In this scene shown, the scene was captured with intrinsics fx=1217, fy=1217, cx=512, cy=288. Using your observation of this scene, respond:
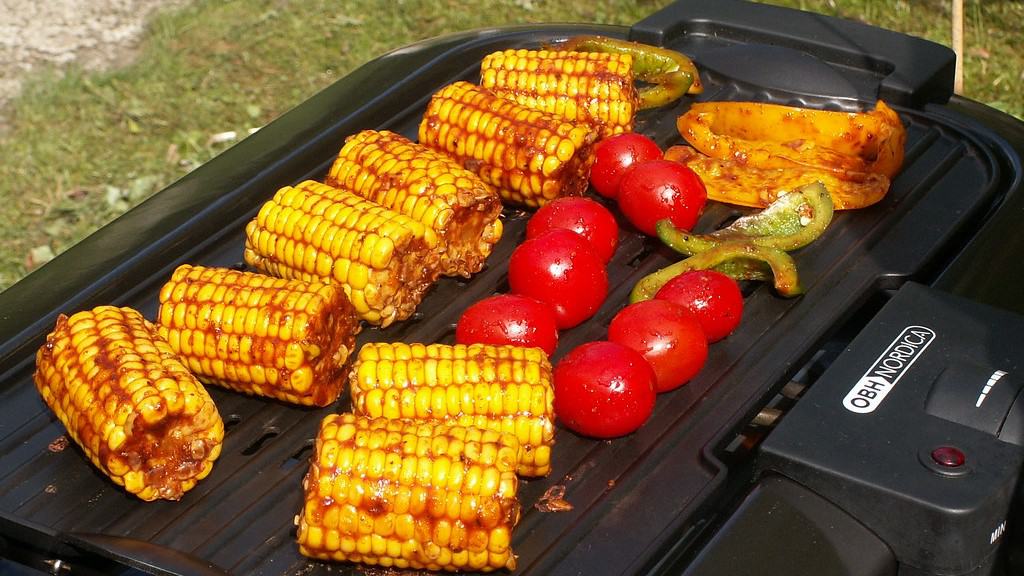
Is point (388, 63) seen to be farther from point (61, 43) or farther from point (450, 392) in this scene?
point (61, 43)

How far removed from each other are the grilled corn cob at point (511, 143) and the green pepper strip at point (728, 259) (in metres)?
0.37

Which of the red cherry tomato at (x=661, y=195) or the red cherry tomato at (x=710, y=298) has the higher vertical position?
the red cherry tomato at (x=661, y=195)

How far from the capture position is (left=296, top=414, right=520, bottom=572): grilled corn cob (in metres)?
1.93

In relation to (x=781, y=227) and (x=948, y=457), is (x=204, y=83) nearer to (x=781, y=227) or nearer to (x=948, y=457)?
(x=781, y=227)

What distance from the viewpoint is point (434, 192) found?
264 centimetres

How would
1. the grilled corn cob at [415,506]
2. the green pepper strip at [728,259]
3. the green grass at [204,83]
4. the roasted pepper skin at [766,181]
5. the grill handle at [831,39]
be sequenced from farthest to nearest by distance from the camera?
the green grass at [204,83], the grill handle at [831,39], the roasted pepper skin at [766,181], the green pepper strip at [728,259], the grilled corn cob at [415,506]

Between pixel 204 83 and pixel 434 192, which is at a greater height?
pixel 434 192


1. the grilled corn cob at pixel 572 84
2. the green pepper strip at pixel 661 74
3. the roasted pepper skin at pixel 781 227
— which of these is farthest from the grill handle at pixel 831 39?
the roasted pepper skin at pixel 781 227

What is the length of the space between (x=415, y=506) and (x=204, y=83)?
4588mm

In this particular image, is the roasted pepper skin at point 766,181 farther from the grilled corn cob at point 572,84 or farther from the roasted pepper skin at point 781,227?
the grilled corn cob at point 572,84

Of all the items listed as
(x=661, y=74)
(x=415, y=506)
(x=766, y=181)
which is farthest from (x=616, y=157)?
(x=415, y=506)

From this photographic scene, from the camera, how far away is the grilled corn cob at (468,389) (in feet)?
6.95

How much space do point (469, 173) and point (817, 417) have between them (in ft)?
3.30

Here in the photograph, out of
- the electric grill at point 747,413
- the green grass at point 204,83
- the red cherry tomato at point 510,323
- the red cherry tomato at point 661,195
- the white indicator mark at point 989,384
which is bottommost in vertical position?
the green grass at point 204,83
